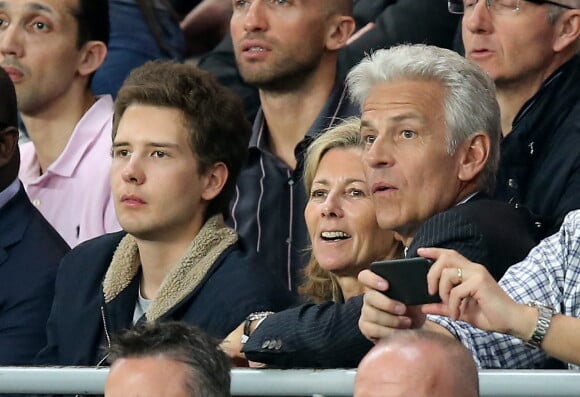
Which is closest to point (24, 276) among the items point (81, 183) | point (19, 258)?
point (19, 258)

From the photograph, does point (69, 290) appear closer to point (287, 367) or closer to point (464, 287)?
point (287, 367)

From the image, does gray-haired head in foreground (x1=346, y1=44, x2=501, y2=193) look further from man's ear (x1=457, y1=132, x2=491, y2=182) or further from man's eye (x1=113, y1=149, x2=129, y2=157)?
man's eye (x1=113, y1=149, x2=129, y2=157)

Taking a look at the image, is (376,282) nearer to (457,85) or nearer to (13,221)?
(457,85)

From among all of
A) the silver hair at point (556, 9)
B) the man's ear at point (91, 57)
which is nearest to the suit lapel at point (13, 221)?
the man's ear at point (91, 57)

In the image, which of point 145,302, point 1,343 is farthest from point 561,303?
point 1,343

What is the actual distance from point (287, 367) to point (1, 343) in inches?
50.5

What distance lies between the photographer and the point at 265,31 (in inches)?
238

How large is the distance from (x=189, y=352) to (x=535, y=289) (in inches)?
39.8

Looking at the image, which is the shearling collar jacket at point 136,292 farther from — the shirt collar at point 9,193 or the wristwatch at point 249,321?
the shirt collar at point 9,193

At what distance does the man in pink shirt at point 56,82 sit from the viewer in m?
6.19

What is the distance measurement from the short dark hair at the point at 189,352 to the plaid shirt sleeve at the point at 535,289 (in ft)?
2.44

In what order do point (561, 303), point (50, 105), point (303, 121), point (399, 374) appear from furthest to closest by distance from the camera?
point (50, 105), point (303, 121), point (561, 303), point (399, 374)

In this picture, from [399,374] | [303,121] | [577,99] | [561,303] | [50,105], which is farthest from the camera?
[50,105]

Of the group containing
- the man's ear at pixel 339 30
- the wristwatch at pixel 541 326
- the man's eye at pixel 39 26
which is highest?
the man's eye at pixel 39 26
